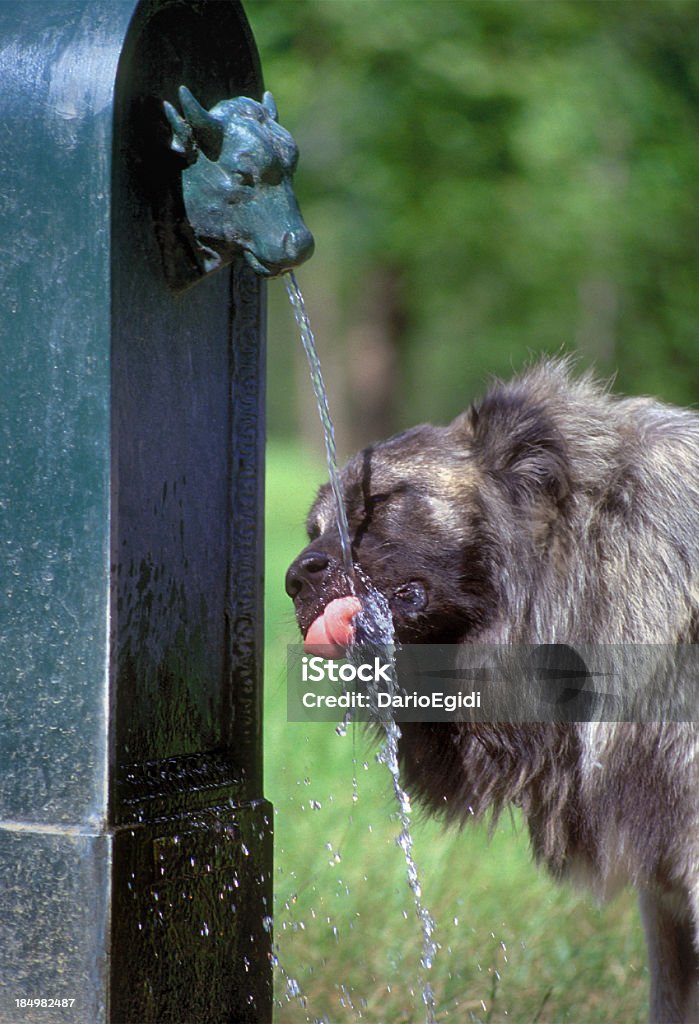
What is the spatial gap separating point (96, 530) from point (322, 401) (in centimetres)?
67

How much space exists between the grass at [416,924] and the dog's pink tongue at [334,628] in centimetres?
60

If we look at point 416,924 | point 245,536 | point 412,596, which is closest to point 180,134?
point 245,536

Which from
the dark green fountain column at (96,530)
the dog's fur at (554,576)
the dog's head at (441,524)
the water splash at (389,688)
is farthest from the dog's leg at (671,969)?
the dark green fountain column at (96,530)

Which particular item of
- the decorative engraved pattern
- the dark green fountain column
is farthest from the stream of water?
the dark green fountain column

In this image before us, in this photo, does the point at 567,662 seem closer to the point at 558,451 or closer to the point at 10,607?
the point at 558,451

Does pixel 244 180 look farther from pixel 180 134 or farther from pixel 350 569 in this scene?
pixel 350 569

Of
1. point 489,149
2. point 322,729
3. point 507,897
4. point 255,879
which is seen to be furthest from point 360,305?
point 255,879

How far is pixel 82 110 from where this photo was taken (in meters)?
2.92

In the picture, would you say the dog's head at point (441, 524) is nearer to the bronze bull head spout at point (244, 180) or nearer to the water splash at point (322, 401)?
the water splash at point (322, 401)

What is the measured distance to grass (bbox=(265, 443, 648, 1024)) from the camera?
4031 millimetres

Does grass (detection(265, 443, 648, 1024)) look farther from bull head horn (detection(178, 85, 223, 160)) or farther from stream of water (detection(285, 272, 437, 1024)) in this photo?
bull head horn (detection(178, 85, 223, 160))

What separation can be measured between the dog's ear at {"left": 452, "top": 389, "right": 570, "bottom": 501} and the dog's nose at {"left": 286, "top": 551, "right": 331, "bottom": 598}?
54 cm

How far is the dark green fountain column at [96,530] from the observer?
291cm

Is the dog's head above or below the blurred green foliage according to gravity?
below
